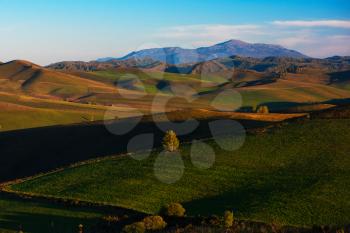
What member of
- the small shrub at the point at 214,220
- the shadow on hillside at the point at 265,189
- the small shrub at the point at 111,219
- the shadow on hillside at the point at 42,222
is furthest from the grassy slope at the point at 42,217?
the small shrub at the point at 214,220

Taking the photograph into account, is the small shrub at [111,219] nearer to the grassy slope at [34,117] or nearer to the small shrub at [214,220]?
the small shrub at [214,220]

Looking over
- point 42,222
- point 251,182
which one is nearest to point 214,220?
point 251,182

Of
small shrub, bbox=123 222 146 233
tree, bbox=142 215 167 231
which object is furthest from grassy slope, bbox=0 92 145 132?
small shrub, bbox=123 222 146 233

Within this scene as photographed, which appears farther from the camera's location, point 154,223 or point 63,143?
point 63,143

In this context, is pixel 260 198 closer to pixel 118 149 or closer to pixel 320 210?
pixel 320 210

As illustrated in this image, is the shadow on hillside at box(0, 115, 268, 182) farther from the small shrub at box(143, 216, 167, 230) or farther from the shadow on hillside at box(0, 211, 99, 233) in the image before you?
the small shrub at box(143, 216, 167, 230)

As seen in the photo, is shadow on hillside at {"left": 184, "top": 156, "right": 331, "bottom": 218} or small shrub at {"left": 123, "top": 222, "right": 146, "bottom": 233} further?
shadow on hillside at {"left": 184, "top": 156, "right": 331, "bottom": 218}

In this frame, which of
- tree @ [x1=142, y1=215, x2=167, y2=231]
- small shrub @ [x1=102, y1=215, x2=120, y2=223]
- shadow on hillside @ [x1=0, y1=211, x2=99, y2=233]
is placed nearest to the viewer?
tree @ [x1=142, y1=215, x2=167, y2=231]

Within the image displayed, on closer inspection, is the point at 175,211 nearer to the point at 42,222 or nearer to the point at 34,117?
the point at 42,222
